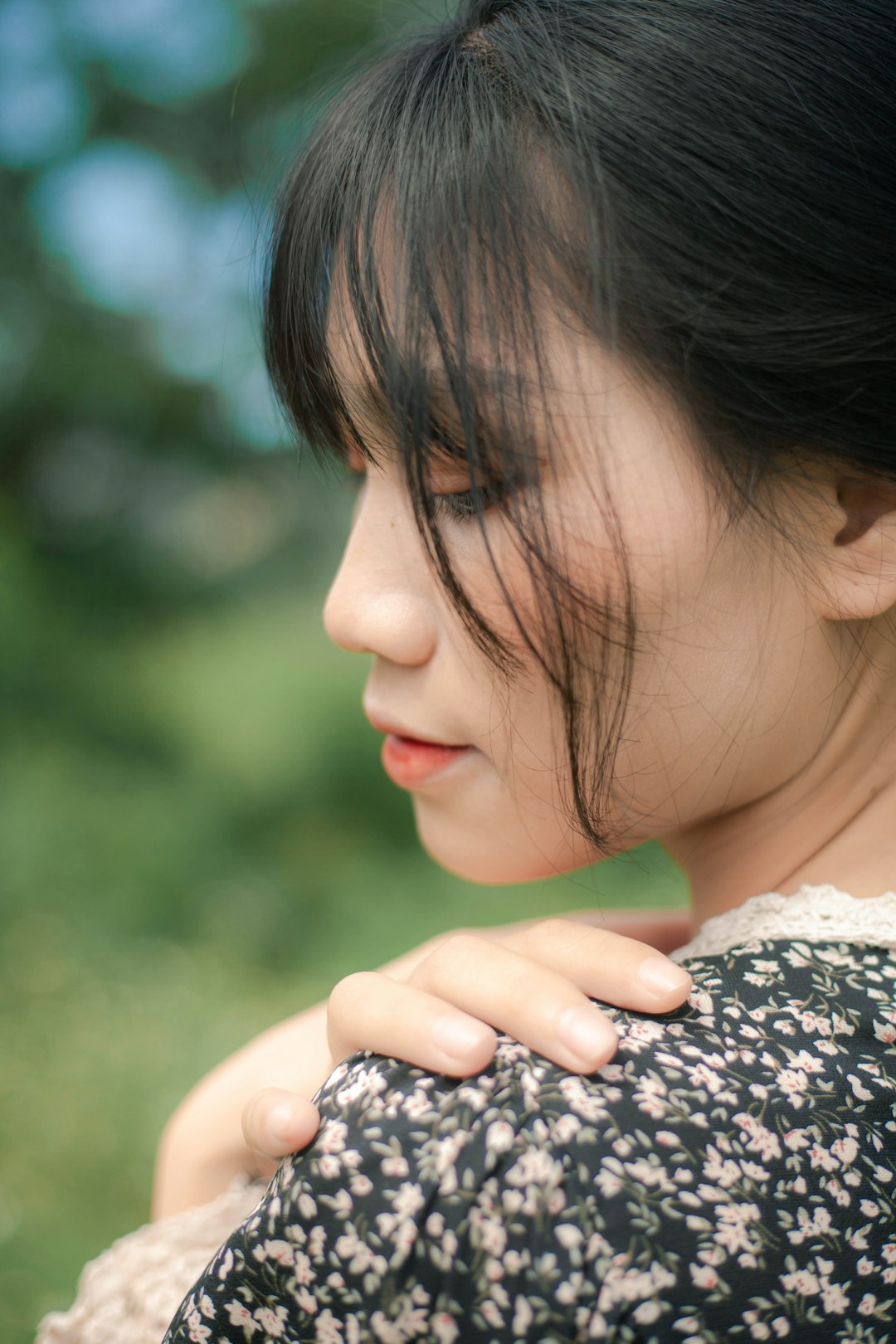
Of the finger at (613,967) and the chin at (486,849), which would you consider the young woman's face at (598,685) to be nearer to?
the chin at (486,849)

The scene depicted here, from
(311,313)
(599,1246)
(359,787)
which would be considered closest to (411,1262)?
(599,1246)

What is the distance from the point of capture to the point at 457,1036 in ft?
2.14

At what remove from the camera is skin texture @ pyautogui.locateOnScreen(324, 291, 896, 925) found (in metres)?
0.78

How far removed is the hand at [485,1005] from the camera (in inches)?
25.4

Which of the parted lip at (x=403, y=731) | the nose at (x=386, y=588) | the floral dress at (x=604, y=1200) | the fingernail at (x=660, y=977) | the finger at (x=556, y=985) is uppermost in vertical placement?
the nose at (x=386, y=588)

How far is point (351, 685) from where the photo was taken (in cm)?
305

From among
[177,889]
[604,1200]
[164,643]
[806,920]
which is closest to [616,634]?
[806,920]

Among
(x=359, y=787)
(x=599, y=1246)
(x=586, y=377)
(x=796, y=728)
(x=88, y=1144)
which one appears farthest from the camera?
(x=359, y=787)

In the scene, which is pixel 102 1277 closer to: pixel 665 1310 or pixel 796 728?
pixel 665 1310

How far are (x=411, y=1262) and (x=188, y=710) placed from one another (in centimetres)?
252

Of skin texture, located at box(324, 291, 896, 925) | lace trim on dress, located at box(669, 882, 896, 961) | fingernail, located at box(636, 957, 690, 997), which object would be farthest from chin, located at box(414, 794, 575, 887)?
fingernail, located at box(636, 957, 690, 997)

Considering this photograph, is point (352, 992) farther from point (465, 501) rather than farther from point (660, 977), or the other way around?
point (465, 501)

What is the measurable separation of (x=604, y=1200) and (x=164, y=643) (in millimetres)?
2813

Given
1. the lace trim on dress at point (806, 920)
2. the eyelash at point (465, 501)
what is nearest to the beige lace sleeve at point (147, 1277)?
the lace trim on dress at point (806, 920)
